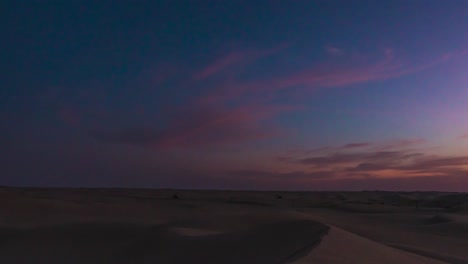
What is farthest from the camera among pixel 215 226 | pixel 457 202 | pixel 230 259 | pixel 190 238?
pixel 457 202

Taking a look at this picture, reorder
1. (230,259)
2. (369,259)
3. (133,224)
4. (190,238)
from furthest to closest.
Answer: (133,224) < (190,238) < (230,259) < (369,259)

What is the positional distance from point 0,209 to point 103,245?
8251mm

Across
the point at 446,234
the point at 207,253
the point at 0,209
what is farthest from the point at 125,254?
the point at 446,234

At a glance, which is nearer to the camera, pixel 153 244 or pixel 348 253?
pixel 348 253

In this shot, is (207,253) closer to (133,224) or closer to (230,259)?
(230,259)

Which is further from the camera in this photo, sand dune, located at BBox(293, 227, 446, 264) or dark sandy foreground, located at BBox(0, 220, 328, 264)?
dark sandy foreground, located at BBox(0, 220, 328, 264)

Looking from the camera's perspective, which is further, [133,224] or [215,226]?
[215,226]

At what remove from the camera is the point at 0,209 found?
21.1m

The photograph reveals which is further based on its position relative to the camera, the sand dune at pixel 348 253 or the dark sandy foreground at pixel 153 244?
the dark sandy foreground at pixel 153 244

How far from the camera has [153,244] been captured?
14.7 m

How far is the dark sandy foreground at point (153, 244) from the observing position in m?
13.1

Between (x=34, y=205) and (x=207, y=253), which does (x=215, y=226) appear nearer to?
(x=207, y=253)

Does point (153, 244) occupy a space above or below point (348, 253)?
below

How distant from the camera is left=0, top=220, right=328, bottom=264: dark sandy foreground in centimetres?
1310
